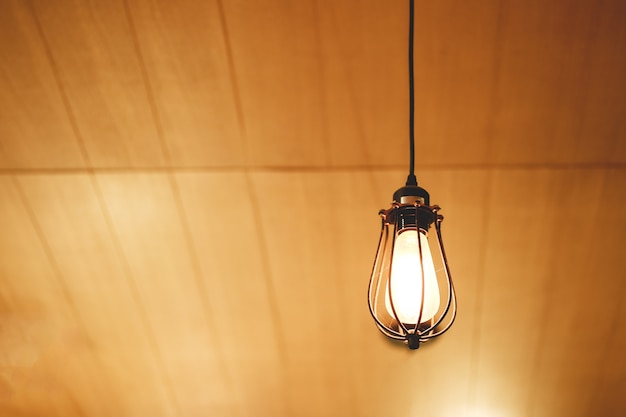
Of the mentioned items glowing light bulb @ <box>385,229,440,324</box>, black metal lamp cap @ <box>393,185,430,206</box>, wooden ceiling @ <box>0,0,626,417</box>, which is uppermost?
wooden ceiling @ <box>0,0,626,417</box>

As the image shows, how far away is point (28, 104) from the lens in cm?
151

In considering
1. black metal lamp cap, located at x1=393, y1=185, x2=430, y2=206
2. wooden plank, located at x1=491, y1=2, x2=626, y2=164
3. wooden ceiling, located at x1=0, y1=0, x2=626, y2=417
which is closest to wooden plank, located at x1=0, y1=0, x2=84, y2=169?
wooden ceiling, located at x1=0, y1=0, x2=626, y2=417

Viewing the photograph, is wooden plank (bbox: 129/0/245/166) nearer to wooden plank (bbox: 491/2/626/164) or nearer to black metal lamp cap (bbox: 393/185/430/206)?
black metal lamp cap (bbox: 393/185/430/206)

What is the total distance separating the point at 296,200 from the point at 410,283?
810 millimetres

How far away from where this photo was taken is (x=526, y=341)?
182cm

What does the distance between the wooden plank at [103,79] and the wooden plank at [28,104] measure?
0.06 m

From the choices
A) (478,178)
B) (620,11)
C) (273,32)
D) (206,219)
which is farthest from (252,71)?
(620,11)

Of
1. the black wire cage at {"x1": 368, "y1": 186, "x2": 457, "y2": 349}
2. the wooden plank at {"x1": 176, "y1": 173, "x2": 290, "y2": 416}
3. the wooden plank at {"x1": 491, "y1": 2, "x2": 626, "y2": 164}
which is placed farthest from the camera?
the wooden plank at {"x1": 176, "y1": 173, "x2": 290, "y2": 416}

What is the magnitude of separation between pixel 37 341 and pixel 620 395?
3181 millimetres

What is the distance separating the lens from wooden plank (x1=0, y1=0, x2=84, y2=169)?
140cm

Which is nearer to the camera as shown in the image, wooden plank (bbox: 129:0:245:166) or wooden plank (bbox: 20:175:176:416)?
wooden plank (bbox: 129:0:245:166)

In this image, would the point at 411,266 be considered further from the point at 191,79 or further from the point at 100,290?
the point at 100,290

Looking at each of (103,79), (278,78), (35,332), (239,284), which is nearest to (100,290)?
(35,332)

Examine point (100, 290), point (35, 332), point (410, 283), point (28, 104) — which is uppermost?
point (28, 104)
